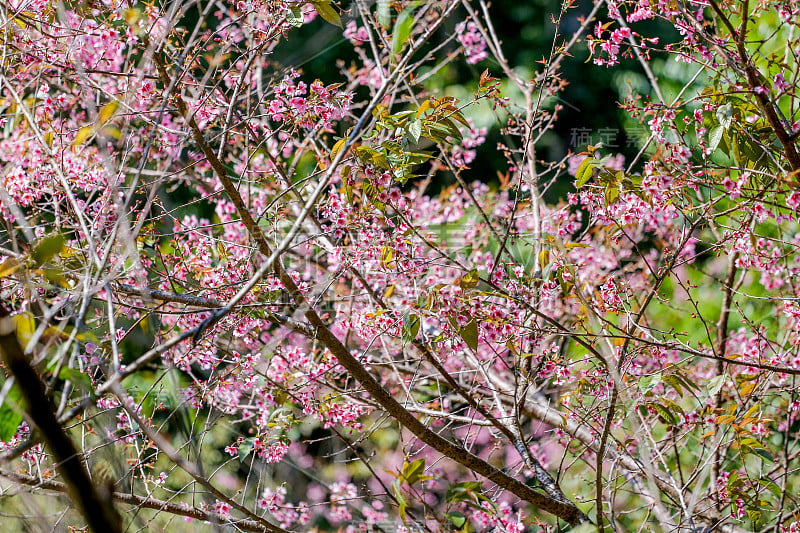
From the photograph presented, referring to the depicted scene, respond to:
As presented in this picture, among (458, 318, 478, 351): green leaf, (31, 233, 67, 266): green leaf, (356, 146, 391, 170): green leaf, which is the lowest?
(458, 318, 478, 351): green leaf

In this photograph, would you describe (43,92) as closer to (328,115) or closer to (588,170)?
(328,115)

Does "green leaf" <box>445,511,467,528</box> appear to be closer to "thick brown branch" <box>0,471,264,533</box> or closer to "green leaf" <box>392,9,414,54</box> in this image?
"thick brown branch" <box>0,471,264,533</box>

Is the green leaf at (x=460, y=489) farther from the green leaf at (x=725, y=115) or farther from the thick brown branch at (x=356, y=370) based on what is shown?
the green leaf at (x=725, y=115)

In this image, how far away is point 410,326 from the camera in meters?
1.28

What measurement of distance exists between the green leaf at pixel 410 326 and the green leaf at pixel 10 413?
0.66m

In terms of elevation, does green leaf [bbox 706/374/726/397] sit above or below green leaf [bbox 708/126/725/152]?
below

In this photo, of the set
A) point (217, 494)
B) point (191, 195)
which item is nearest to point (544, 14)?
point (191, 195)

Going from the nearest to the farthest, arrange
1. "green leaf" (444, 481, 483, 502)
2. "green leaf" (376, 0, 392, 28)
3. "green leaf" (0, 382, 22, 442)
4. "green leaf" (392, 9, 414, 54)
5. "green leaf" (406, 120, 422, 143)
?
1. "green leaf" (0, 382, 22, 442)
2. "green leaf" (392, 9, 414, 54)
3. "green leaf" (444, 481, 483, 502)
4. "green leaf" (406, 120, 422, 143)
5. "green leaf" (376, 0, 392, 28)

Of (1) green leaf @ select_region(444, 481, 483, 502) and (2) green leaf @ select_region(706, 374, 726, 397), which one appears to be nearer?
(1) green leaf @ select_region(444, 481, 483, 502)

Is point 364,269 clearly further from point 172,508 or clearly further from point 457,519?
point 457,519

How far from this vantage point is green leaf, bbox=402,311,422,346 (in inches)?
50.1

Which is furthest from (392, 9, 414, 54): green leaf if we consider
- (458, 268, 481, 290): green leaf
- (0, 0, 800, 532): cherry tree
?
(458, 268, 481, 290): green leaf

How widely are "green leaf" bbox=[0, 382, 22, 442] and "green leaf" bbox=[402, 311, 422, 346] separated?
0.66 meters

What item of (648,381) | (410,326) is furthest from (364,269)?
(648,381)
